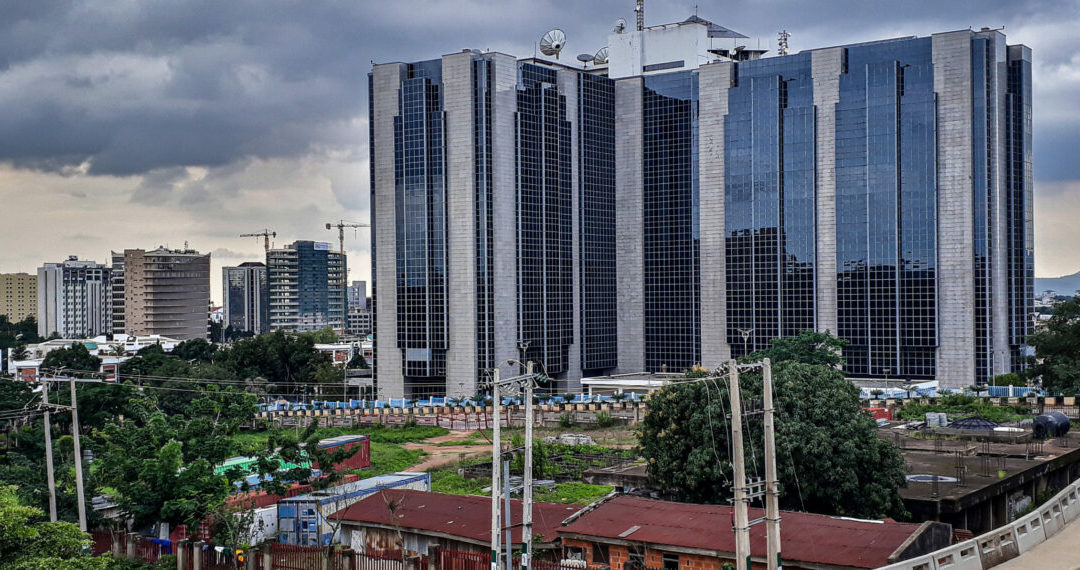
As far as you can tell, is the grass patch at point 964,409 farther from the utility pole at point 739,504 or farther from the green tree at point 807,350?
the utility pole at point 739,504

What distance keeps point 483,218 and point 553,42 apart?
26.4 m

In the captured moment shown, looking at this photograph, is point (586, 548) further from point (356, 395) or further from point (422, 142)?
point (356, 395)

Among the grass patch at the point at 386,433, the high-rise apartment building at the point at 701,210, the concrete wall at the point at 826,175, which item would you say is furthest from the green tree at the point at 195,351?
the concrete wall at the point at 826,175

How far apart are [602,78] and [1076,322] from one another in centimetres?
4770

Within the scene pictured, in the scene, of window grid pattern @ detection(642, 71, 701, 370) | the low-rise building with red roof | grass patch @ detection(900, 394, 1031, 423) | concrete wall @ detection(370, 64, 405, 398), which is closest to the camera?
the low-rise building with red roof

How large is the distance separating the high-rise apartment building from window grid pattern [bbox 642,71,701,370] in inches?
8.2

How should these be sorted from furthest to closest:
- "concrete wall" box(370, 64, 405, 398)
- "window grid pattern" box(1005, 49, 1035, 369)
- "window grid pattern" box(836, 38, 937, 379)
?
1. "concrete wall" box(370, 64, 405, 398)
2. "window grid pattern" box(836, 38, 937, 379)
3. "window grid pattern" box(1005, 49, 1035, 369)

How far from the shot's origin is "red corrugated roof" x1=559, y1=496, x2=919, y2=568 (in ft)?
89.9

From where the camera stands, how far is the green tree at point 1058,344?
77188 mm

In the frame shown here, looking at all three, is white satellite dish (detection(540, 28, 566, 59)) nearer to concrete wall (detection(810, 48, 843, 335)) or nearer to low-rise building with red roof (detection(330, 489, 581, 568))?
concrete wall (detection(810, 48, 843, 335))

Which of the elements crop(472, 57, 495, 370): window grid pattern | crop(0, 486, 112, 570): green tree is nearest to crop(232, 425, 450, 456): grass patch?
crop(472, 57, 495, 370): window grid pattern

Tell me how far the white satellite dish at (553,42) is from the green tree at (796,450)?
249 feet

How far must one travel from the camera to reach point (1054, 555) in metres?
26.3

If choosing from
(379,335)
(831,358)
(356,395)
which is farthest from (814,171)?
(356,395)
